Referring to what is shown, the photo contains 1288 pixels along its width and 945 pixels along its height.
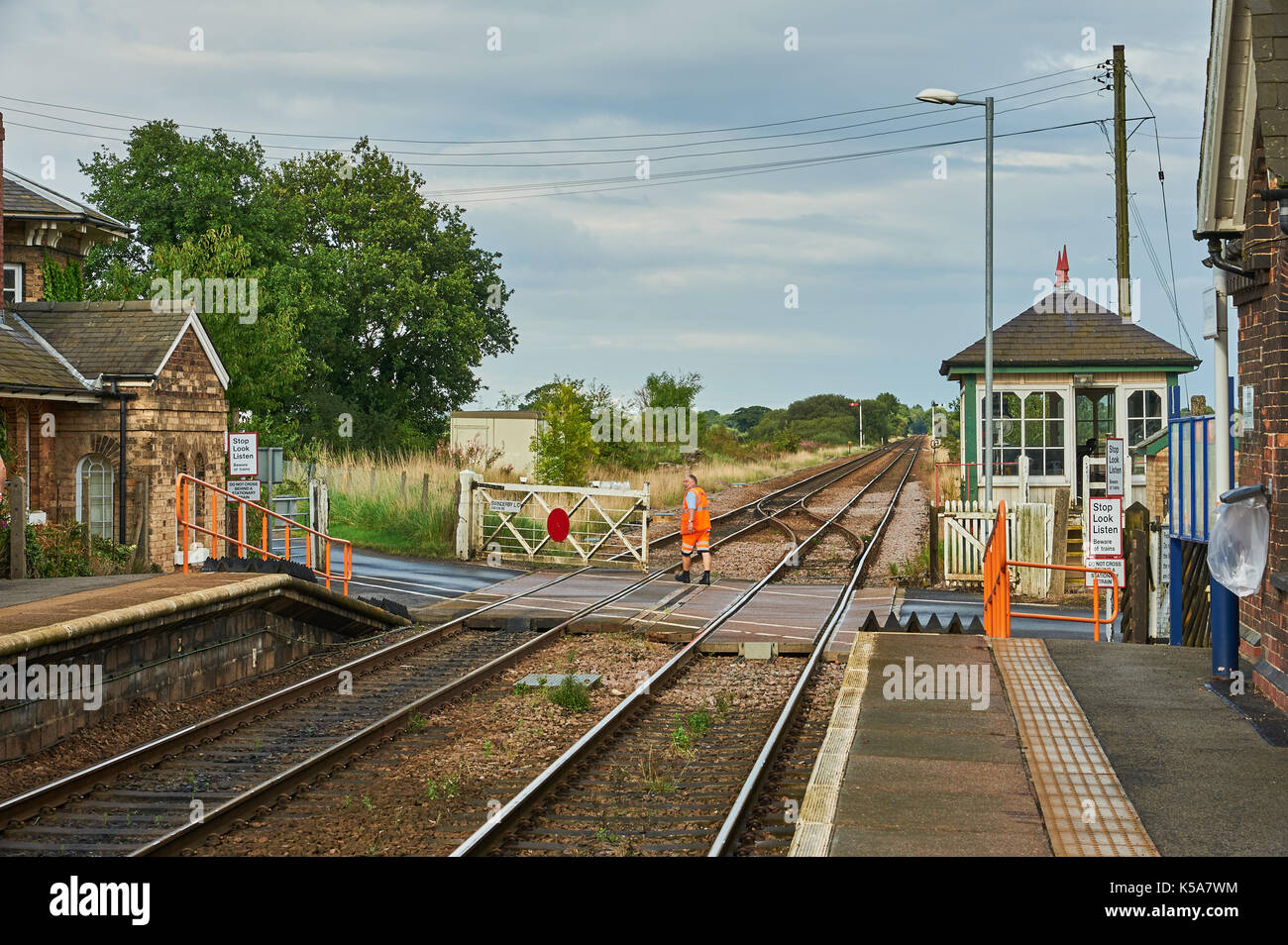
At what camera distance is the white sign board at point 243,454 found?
19062mm

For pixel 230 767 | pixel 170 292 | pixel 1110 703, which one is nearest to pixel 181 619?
pixel 230 767

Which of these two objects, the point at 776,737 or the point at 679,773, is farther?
the point at 776,737

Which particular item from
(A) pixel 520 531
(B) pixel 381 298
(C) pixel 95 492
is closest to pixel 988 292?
(A) pixel 520 531

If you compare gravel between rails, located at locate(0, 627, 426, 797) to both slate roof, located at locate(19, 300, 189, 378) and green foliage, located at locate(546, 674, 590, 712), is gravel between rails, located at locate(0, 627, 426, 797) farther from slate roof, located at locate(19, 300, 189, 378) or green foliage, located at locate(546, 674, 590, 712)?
slate roof, located at locate(19, 300, 189, 378)

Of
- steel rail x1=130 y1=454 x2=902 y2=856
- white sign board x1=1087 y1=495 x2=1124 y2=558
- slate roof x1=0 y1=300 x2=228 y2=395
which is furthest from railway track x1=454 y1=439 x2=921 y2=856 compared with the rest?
slate roof x1=0 y1=300 x2=228 y2=395

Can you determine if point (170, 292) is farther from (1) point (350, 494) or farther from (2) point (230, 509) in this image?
(2) point (230, 509)

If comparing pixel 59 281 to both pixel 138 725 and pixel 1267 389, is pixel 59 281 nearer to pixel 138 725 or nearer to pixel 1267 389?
pixel 138 725

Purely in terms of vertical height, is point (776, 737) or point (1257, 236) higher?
point (1257, 236)

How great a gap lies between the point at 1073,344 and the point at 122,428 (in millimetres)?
20007

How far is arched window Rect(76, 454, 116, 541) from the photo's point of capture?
20.1 m

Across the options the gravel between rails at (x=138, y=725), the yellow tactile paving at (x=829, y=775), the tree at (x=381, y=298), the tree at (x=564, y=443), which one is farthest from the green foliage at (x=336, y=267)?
the yellow tactile paving at (x=829, y=775)

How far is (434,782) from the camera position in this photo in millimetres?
9297

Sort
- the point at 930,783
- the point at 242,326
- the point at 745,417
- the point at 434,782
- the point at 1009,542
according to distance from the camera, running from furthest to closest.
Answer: the point at 745,417 < the point at 242,326 < the point at 1009,542 < the point at 434,782 < the point at 930,783

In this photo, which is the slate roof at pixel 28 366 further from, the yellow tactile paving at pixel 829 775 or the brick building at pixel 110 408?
the yellow tactile paving at pixel 829 775
